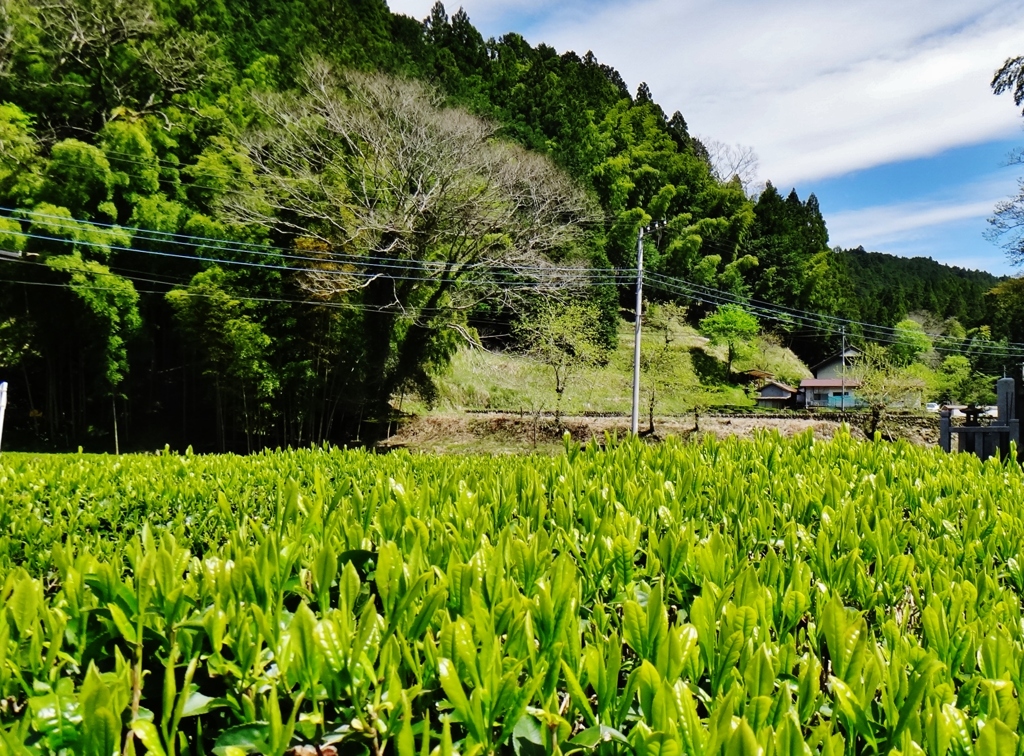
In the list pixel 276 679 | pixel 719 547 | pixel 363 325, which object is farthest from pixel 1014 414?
pixel 363 325

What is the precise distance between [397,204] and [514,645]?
19829 mm

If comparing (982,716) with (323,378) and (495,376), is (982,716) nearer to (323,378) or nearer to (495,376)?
(323,378)

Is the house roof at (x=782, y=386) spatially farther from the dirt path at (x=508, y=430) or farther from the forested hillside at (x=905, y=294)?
the dirt path at (x=508, y=430)

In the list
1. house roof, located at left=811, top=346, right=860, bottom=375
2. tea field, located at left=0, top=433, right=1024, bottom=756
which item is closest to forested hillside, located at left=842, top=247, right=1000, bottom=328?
house roof, located at left=811, top=346, right=860, bottom=375

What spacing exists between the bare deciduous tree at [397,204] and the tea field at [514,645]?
692 inches

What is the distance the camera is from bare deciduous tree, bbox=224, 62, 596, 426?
19.0 m

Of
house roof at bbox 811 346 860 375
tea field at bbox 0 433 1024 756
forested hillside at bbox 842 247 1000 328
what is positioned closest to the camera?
tea field at bbox 0 433 1024 756

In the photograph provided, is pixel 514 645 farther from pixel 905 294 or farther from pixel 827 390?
pixel 905 294

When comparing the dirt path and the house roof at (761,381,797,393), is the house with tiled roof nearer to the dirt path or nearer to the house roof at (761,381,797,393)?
the house roof at (761,381,797,393)

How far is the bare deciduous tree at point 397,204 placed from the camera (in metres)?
19.0

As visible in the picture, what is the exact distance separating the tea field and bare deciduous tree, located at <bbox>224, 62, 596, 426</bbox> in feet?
57.7

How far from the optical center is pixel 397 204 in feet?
64.7

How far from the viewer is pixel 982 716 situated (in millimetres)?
867

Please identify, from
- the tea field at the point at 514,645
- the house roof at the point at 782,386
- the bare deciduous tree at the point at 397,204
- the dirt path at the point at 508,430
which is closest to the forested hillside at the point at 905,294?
the house roof at the point at 782,386
